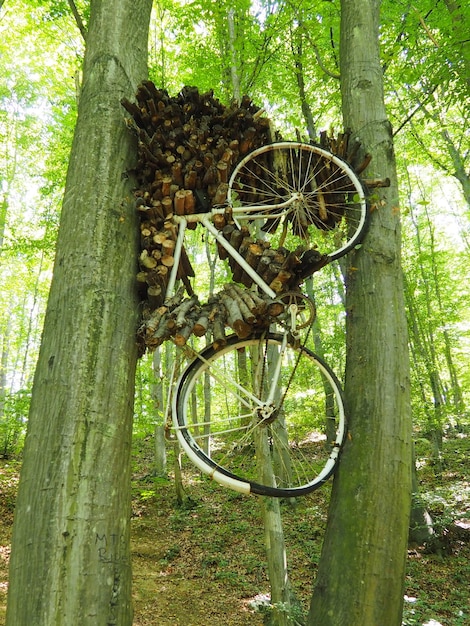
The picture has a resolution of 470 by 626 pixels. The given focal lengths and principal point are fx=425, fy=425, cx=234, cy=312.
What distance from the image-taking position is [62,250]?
286 cm

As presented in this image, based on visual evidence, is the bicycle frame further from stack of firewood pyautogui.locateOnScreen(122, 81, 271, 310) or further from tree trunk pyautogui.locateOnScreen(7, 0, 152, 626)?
tree trunk pyautogui.locateOnScreen(7, 0, 152, 626)

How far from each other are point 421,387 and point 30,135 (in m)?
16.9

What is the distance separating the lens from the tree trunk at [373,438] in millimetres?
2324

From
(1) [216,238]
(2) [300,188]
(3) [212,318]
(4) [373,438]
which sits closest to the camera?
(4) [373,438]

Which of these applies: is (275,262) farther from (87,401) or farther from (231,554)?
(231,554)

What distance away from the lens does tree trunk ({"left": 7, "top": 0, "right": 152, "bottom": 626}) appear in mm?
2061

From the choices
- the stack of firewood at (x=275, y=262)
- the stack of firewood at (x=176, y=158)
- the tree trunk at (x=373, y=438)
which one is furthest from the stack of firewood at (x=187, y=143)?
the tree trunk at (x=373, y=438)

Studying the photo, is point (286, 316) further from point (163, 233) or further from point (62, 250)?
point (62, 250)

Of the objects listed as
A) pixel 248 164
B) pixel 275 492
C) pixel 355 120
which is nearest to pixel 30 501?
pixel 275 492

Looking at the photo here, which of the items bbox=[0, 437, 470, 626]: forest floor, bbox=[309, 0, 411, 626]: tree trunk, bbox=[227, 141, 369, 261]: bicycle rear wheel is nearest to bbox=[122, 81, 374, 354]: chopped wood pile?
bbox=[227, 141, 369, 261]: bicycle rear wheel

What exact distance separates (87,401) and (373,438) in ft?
5.64

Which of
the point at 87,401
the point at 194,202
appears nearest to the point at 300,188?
the point at 194,202

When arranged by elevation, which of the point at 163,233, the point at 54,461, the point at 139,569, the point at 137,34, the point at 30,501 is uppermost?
the point at 137,34

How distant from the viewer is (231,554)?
25.8 feet
